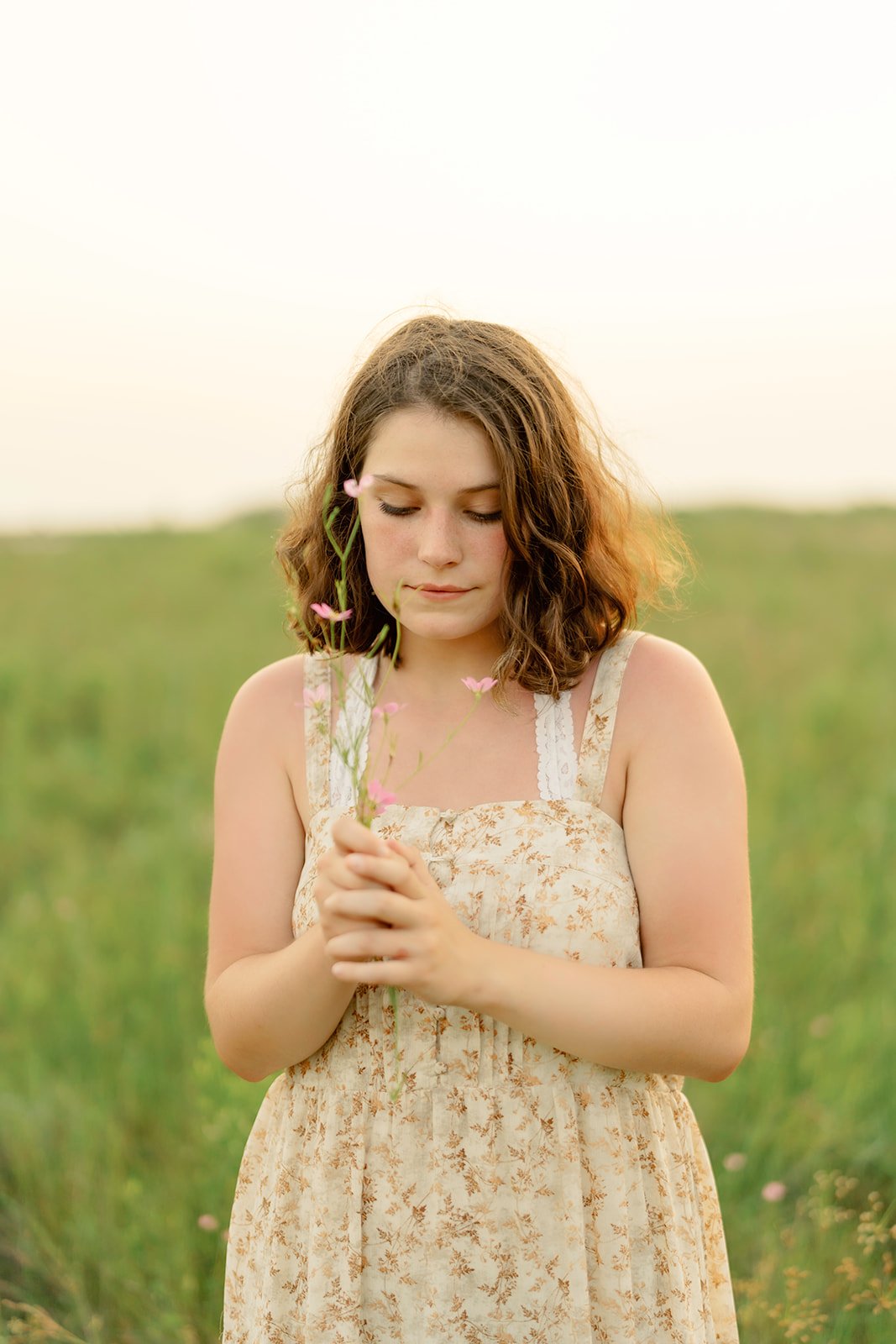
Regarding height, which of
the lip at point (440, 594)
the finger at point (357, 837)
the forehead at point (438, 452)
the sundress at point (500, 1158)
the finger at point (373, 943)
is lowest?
the sundress at point (500, 1158)

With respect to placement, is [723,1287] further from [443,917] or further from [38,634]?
[38,634]

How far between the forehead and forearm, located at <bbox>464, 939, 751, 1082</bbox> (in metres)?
0.64

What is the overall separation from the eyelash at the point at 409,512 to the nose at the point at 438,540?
1.3 inches

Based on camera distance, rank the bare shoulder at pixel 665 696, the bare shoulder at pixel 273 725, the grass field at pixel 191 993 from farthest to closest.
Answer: the grass field at pixel 191 993 < the bare shoulder at pixel 273 725 < the bare shoulder at pixel 665 696

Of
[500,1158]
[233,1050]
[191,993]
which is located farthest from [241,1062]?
[191,993]

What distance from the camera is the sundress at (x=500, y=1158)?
1.66 metres

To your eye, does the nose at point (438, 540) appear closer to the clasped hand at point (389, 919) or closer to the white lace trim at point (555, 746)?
the white lace trim at point (555, 746)

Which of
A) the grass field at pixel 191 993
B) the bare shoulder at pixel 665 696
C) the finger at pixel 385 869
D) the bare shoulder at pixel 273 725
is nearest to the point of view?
the finger at pixel 385 869

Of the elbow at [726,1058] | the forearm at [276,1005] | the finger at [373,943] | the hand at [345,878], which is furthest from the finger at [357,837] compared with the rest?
the elbow at [726,1058]

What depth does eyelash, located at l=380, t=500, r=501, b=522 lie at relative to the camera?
5.71 ft

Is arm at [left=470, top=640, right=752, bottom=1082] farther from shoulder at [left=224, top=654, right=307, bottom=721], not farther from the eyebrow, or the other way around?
shoulder at [left=224, top=654, right=307, bottom=721]

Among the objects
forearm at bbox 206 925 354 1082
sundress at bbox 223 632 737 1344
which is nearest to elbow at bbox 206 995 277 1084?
forearm at bbox 206 925 354 1082

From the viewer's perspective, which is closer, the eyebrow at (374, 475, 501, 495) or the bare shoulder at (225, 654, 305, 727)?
the eyebrow at (374, 475, 501, 495)

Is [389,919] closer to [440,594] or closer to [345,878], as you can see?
[345,878]
